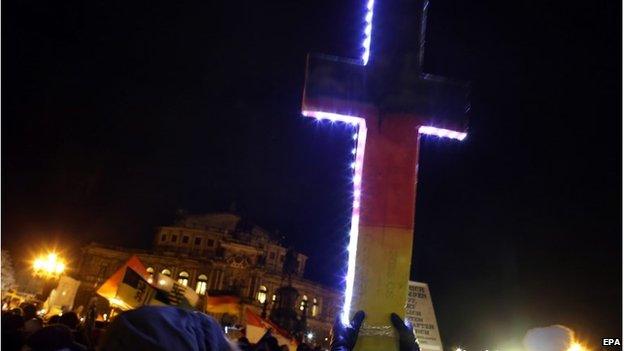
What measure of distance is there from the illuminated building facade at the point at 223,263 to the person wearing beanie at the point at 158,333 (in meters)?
56.9

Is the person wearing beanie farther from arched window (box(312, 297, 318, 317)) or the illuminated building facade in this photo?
arched window (box(312, 297, 318, 317))

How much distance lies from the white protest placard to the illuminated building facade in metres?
52.5

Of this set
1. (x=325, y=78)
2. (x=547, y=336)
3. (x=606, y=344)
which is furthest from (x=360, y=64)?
(x=606, y=344)

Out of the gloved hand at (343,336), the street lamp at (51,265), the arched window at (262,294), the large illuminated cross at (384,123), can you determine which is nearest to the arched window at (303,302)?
the arched window at (262,294)

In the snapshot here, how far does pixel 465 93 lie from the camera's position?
595cm

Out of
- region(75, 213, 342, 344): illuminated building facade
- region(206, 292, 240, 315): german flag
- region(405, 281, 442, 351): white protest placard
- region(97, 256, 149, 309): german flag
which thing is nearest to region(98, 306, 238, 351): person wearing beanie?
region(405, 281, 442, 351): white protest placard

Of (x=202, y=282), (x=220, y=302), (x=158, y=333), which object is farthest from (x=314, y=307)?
(x=158, y=333)

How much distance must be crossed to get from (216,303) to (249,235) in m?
48.8

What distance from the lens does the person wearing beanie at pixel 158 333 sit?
184 cm

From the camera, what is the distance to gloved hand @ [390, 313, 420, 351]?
425 centimetres

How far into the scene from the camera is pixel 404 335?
454 cm

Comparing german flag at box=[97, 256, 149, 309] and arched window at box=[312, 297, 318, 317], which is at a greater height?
arched window at box=[312, 297, 318, 317]

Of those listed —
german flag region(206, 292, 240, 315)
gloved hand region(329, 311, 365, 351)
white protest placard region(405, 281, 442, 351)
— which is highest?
german flag region(206, 292, 240, 315)

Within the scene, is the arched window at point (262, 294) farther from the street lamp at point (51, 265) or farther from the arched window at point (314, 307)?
the street lamp at point (51, 265)
